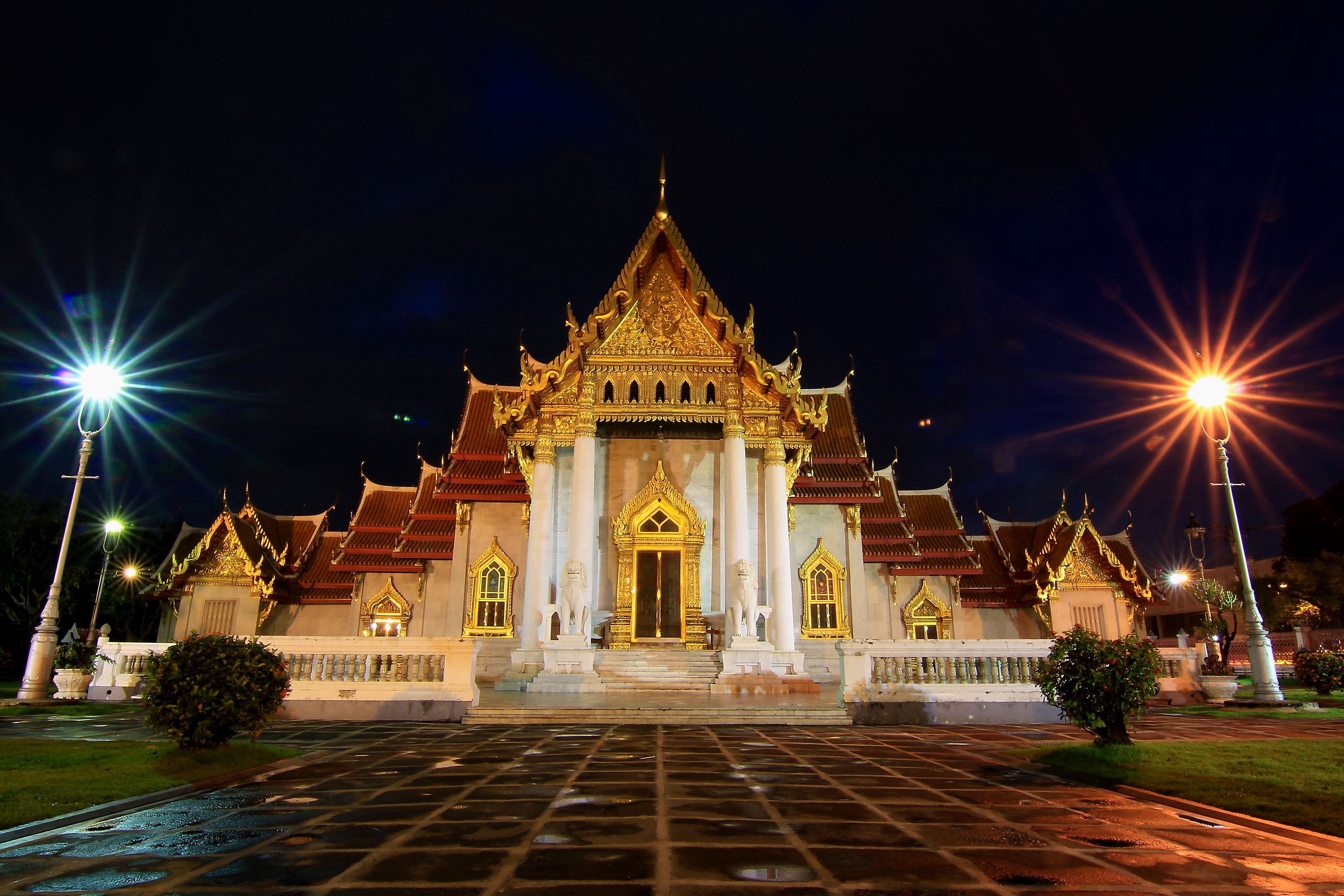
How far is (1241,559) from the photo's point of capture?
16.8 metres

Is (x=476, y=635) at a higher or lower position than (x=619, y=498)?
lower

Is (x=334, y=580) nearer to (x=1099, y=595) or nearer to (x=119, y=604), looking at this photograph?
(x=119, y=604)

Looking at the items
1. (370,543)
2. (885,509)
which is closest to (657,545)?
(885,509)

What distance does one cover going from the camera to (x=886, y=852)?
4340 mm

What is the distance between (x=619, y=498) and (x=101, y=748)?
13092 millimetres

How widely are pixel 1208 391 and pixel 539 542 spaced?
49.1ft

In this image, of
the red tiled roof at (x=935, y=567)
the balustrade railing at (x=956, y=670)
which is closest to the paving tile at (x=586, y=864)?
the balustrade railing at (x=956, y=670)

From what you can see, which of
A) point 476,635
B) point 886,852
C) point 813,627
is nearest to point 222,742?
point 886,852

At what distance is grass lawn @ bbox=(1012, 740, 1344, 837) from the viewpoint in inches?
220

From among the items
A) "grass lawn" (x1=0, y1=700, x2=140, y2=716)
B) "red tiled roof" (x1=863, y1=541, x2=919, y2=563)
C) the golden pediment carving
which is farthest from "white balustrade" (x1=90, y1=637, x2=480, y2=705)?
"red tiled roof" (x1=863, y1=541, x2=919, y2=563)

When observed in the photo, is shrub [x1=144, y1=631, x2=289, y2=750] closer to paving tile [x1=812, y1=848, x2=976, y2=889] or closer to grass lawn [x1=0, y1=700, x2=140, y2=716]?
paving tile [x1=812, y1=848, x2=976, y2=889]

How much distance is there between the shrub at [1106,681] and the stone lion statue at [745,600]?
8.58 meters

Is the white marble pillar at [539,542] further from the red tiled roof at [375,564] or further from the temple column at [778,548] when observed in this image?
the red tiled roof at [375,564]

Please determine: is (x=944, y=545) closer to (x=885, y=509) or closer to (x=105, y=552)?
(x=885, y=509)
